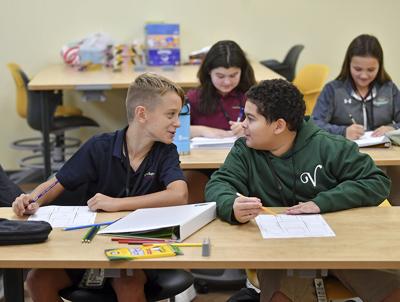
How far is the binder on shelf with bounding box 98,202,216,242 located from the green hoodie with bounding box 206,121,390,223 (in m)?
0.17

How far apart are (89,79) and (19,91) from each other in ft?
2.35

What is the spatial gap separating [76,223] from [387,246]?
37.5 inches

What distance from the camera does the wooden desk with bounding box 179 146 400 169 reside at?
10.2 feet

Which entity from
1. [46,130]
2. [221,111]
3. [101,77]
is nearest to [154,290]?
[221,111]

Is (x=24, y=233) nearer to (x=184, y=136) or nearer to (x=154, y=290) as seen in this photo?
(x=154, y=290)

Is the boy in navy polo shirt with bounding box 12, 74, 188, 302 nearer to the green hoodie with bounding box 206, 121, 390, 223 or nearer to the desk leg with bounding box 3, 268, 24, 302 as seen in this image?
the green hoodie with bounding box 206, 121, 390, 223

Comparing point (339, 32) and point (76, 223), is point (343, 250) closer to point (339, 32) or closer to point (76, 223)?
point (76, 223)

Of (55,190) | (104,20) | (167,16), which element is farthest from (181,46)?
(55,190)

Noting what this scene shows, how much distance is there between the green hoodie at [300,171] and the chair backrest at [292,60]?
3.21 metres

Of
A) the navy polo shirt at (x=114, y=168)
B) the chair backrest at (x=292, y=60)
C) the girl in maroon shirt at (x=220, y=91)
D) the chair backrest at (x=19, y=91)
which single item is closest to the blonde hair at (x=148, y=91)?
the navy polo shirt at (x=114, y=168)

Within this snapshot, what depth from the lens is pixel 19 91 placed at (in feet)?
18.2

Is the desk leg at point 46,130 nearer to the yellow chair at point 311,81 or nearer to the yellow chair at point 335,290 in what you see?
the yellow chair at point 311,81

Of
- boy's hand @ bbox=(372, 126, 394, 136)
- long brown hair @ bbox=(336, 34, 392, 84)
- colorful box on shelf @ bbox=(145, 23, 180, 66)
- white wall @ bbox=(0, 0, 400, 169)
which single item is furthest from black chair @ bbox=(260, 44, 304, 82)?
boy's hand @ bbox=(372, 126, 394, 136)

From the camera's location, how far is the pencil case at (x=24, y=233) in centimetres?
205
